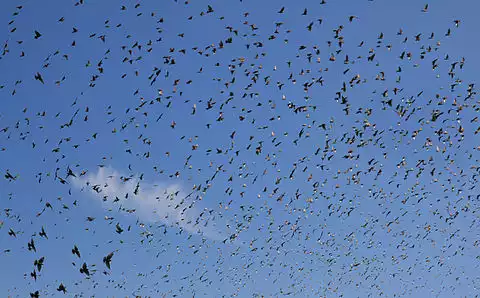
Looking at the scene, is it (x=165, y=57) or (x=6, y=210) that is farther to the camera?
(x=6, y=210)

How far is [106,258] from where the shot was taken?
1268 cm

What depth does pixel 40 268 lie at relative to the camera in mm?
14500

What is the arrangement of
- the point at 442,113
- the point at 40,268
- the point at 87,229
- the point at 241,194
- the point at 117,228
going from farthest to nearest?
the point at 241,194, the point at 442,113, the point at 87,229, the point at 117,228, the point at 40,268

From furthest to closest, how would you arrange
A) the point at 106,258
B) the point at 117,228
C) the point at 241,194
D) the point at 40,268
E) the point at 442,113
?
the point at 241,194, the point at 442,113, the point at 117,228, the point at 40,268, the point at 106,258

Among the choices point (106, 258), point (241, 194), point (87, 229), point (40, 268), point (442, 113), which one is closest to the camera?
point (106, 258)

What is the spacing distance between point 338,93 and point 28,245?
1607cm

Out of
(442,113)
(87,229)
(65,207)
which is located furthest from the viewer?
(442,113)

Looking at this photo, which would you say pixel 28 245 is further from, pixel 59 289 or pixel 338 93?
pixel 338 93

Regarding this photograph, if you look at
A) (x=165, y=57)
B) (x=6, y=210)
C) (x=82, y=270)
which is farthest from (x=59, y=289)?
(x=6, y=210)

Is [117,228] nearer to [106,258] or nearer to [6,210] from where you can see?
[106,258]

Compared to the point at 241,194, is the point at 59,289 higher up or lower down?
higher up

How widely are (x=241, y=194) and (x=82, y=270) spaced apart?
667 inches

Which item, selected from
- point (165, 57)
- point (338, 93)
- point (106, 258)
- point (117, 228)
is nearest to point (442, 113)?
point (338, 93)

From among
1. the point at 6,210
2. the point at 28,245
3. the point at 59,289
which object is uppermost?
the point at 28,245
